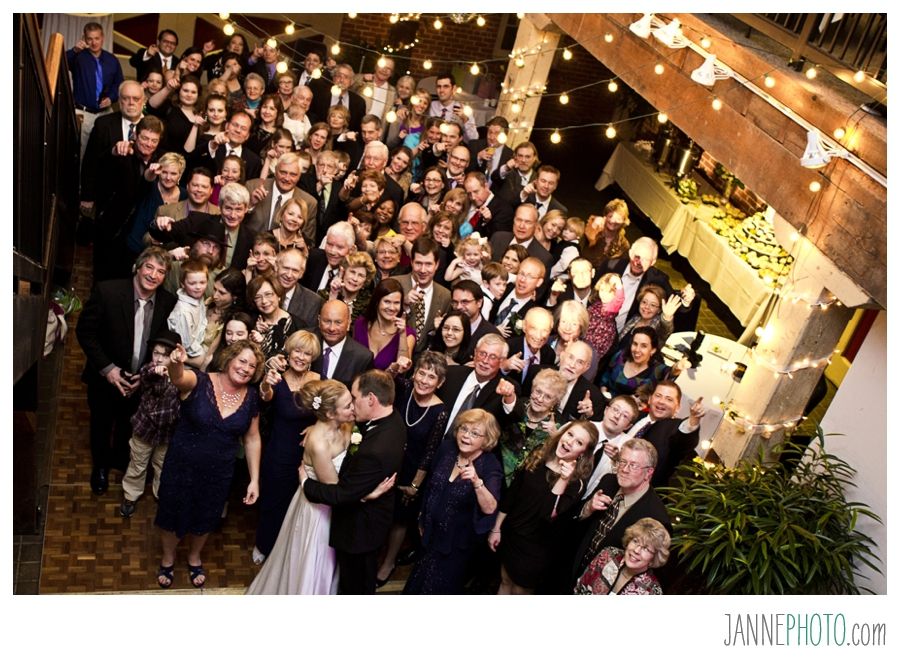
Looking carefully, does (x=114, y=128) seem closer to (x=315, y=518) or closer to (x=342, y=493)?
(x=315, y=518)

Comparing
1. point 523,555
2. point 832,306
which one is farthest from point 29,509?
point 832,306

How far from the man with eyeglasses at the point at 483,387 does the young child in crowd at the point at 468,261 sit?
124 cm

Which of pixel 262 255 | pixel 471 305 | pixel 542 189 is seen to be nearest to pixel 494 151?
pixel 542 189

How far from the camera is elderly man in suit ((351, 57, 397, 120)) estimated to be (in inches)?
372

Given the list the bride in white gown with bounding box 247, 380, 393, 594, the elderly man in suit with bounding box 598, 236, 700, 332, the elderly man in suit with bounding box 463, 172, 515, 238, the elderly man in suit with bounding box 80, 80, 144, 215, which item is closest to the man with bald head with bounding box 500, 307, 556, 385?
the elderly man in suit with bounding box 598, 236, 700, 332

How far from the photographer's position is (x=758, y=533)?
476cm

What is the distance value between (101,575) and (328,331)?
1572 mm

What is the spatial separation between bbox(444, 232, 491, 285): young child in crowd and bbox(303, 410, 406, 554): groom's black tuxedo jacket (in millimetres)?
1951

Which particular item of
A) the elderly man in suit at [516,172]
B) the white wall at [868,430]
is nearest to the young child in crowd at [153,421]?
the white wall at [868,430]

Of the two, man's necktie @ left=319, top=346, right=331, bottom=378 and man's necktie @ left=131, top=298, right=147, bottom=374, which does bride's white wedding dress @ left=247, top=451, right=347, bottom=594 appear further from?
man's necktie @ left=131, top=298, right=147, bottom=374

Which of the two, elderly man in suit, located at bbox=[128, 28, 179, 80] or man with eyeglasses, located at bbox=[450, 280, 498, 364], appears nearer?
man with eyeglasses, located at bbox=[450, 280, 498, 364]

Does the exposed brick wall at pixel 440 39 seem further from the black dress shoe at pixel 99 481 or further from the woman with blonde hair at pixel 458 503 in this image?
the woman with blonde hair at pixel 458 503

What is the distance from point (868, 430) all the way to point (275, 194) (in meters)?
3.70
